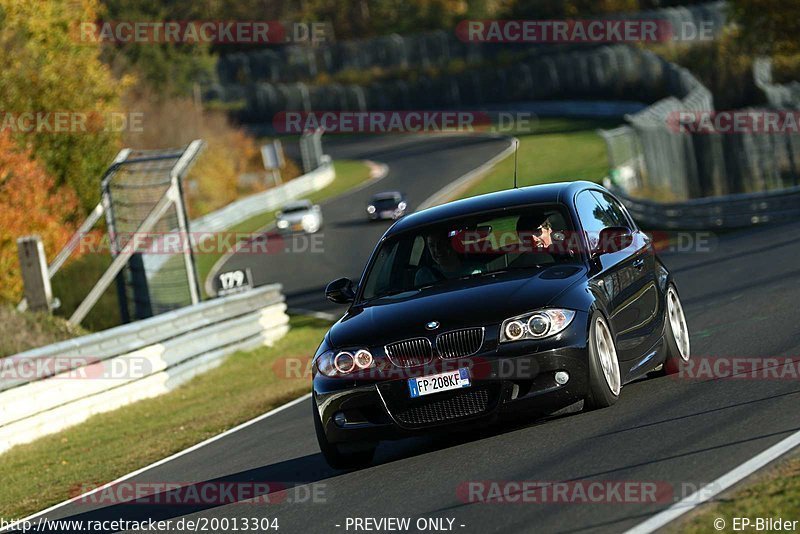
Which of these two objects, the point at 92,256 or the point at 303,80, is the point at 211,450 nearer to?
the point at 92,256

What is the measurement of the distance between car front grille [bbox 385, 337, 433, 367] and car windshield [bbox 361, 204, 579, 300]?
0.95 meters

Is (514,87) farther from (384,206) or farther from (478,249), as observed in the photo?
(478,249)

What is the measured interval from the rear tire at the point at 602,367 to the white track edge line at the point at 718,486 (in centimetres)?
148

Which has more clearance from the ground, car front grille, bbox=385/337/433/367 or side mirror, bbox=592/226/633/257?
side mirror, bbox=592/226/633/257

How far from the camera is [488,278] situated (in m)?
9.34

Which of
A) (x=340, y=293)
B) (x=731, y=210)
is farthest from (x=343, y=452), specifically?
(x=731, y=210)

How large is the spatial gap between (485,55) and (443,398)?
87350 millimetres

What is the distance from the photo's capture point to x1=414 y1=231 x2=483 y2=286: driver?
9641 mm

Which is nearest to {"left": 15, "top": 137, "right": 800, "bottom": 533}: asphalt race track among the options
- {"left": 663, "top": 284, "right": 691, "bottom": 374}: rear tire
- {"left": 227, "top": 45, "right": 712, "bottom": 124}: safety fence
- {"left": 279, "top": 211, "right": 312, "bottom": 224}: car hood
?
{"left": 663, "top": 284, "right": 691, "bottom": 374}: rear tire

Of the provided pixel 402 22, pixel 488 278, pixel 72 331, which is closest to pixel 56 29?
pixel 72 331

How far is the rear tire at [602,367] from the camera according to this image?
8773mm

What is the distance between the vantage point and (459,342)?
28.2 feet

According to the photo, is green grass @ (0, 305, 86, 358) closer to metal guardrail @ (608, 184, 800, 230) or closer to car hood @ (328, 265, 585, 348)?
car hood @ (328, 265, 585, 348)

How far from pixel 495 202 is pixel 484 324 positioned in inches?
65.9
